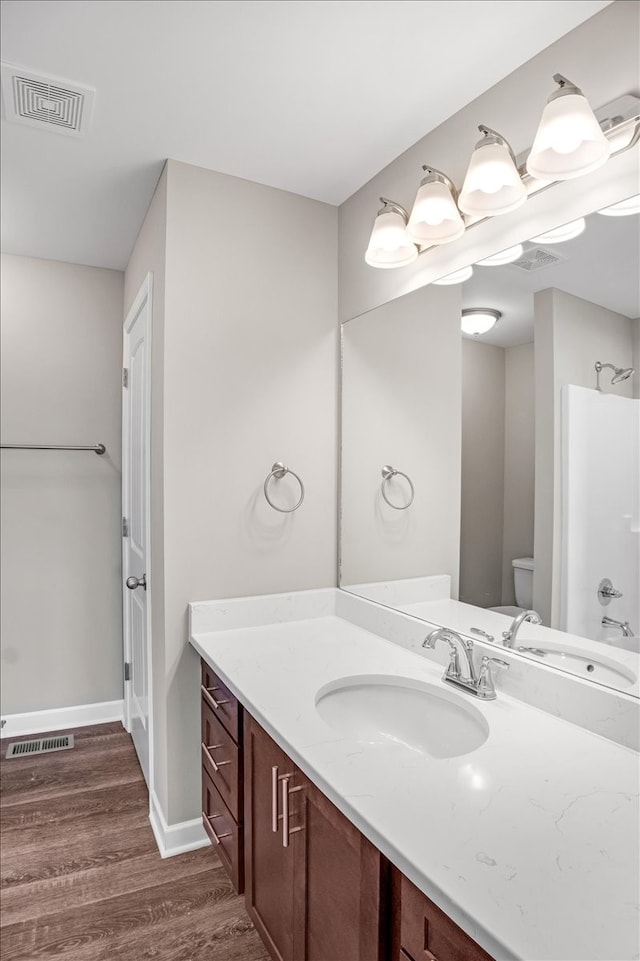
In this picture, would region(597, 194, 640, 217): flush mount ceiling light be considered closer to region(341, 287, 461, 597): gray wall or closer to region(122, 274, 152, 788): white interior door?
region(341, 287, 461, 597): gray wall

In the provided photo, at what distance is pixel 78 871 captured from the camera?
6.46ft

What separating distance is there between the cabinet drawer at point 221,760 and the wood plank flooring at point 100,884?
362 millimetres

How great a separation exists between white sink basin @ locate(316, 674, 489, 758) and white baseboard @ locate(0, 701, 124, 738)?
82.3 inches

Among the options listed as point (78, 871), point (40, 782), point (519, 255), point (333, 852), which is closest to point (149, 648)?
point (78, 871)

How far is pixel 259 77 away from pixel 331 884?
1953 millimetres

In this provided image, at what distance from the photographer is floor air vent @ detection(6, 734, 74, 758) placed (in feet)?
9.08

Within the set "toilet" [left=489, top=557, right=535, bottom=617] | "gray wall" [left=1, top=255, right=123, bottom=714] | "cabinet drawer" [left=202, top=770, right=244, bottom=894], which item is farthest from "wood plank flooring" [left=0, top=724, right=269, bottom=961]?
"toilet" [left=489, top=557, right=535, bottom=617]

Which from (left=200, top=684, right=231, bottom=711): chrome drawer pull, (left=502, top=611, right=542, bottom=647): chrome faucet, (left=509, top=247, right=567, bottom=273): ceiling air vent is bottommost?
(left=200, top=684, right=231, bottom=711): chrome drawer pull

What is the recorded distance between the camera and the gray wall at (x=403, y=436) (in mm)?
1787

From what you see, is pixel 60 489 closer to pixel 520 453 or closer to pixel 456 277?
pixel 456 277

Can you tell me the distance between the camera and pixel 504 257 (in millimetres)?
1525

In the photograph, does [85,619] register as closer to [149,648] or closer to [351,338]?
[149,648]

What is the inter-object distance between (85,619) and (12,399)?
1223 mm

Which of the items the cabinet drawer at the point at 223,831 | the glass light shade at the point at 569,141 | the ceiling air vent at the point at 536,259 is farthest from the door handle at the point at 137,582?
the glass light shade at the point at 569,141
